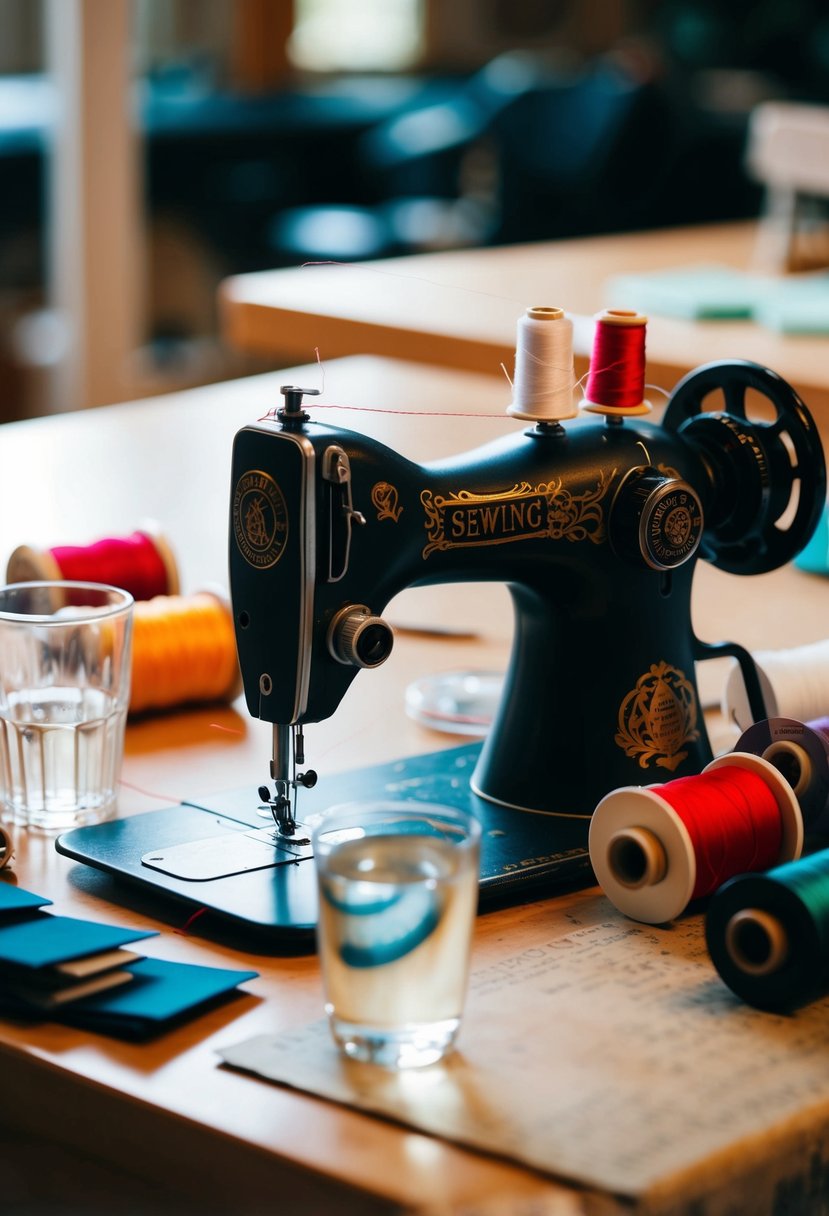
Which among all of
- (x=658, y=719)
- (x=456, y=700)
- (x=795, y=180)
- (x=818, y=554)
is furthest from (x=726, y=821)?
(x=795, y=180)

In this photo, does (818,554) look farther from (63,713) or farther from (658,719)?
(63,713)

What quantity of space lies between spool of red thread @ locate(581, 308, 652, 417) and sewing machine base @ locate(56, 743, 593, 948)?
281 millimetres

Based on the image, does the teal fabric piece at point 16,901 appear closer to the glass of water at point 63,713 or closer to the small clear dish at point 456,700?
the glass of water at point 63,713

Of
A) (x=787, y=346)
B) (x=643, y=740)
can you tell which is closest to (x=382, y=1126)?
(x=643, y=740)

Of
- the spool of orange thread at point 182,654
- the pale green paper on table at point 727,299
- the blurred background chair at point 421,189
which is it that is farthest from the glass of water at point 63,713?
the blurred background chair at point 421,189

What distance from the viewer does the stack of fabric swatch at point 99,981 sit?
0.94m

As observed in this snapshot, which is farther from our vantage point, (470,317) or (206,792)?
(470,317)

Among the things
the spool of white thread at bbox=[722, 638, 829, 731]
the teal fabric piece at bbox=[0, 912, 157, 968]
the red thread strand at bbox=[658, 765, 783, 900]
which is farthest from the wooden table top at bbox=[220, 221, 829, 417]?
the teal fabric piece at bbox=[0, 912, 157, 968]

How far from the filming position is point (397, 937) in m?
0.88

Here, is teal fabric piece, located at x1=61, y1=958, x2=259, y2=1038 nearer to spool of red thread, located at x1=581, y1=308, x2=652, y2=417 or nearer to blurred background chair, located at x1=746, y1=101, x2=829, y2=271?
spool of red thread, located at x1=581, y1=308, x2=652, y2=417

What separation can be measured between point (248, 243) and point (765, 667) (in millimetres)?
5542

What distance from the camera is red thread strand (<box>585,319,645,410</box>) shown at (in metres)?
1.20

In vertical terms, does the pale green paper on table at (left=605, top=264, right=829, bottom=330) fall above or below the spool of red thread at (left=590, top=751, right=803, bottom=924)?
above

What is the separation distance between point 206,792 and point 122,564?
1.05ft
